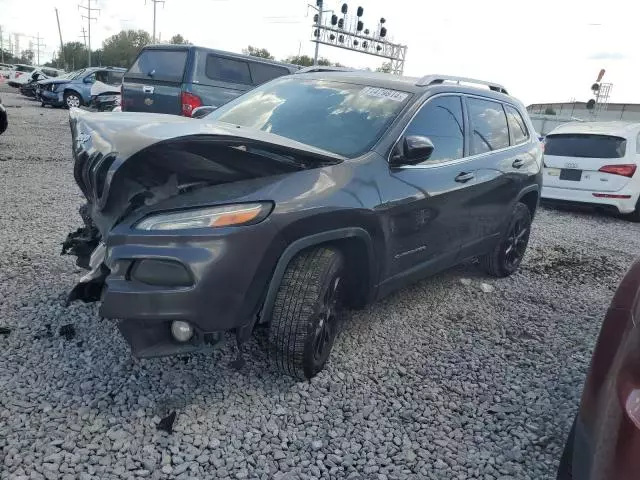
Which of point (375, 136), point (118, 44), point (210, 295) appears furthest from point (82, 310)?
point (118, 44)

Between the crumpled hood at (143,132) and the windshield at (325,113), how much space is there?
1.16 ft

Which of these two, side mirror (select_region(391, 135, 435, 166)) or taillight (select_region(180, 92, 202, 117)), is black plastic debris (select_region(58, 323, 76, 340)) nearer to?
side mirror (select_region(391, 135, 435, 166))

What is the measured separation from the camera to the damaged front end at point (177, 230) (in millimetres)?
2344

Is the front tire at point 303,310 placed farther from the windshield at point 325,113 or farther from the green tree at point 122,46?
the green tree at point 122,46

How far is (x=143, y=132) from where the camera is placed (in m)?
2.50

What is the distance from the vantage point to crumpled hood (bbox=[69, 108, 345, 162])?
240cm

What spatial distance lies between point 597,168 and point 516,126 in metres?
4.28

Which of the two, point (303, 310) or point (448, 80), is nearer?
point (303, 310)

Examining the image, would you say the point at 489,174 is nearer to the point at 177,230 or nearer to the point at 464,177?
the point at 464,177

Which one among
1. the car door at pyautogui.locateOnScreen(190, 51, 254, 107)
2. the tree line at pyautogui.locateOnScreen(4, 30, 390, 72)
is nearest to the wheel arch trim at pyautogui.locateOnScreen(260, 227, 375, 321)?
the car door at pyautogui.locateOnScreen(190, 51, 254, 107)

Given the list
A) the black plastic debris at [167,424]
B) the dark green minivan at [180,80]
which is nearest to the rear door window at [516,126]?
the black plastic debris at [167,424]

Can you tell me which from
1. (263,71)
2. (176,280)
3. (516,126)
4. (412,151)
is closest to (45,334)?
(176,280)

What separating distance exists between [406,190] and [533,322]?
1.74 metres

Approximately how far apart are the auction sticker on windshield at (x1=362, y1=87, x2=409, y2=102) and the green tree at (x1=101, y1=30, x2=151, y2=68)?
7980 centimetres
